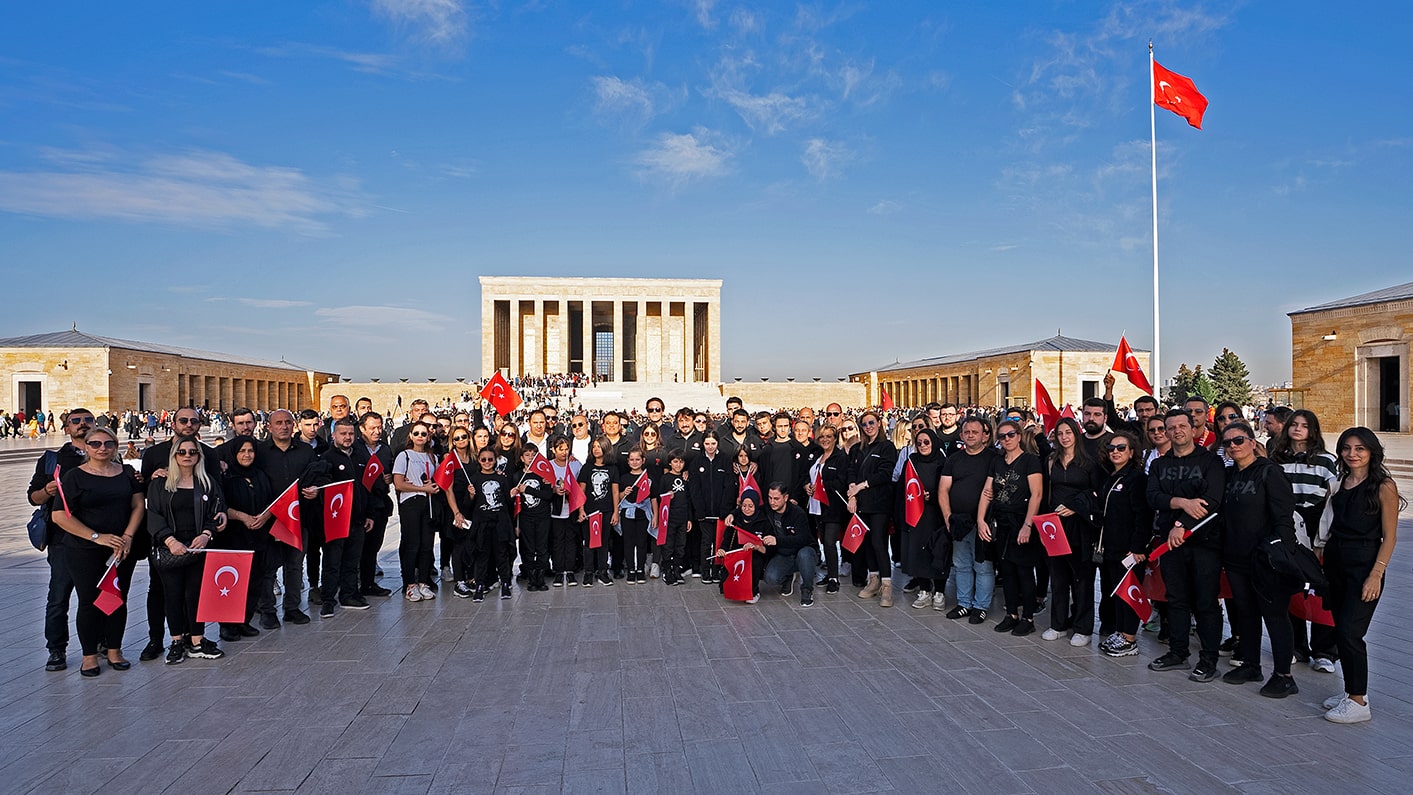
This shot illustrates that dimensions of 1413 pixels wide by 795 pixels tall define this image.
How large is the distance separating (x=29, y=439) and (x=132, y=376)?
11.8 m

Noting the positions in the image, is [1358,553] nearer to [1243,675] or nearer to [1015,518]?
[1243,675]

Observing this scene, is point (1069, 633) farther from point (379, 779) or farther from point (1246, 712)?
point (379, 779)

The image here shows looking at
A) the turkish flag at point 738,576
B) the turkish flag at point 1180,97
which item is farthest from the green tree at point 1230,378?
the turkish flag at point 738,576

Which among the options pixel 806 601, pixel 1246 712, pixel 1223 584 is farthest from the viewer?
pixel 806 601

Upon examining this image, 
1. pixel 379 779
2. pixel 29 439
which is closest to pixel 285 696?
pixel 379 779

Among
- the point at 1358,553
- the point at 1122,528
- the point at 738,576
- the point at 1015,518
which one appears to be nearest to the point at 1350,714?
the point at 1358,553

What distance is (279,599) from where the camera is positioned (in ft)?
24.6

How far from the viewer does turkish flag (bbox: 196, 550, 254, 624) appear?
5.55 m

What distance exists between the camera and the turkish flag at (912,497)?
7.02 metres

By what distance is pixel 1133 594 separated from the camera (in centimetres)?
555

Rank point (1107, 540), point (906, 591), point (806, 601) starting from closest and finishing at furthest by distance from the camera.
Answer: point (1107, 540) → point (806, 601) → point (906, 591)

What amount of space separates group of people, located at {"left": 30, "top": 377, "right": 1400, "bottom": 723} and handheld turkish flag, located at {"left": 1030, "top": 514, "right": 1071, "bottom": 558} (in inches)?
1.4

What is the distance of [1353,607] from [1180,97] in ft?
48.5

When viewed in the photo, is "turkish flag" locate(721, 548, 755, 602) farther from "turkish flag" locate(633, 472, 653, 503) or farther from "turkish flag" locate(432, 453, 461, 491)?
"turkish flag" locate(432, 453, 461, 491)
